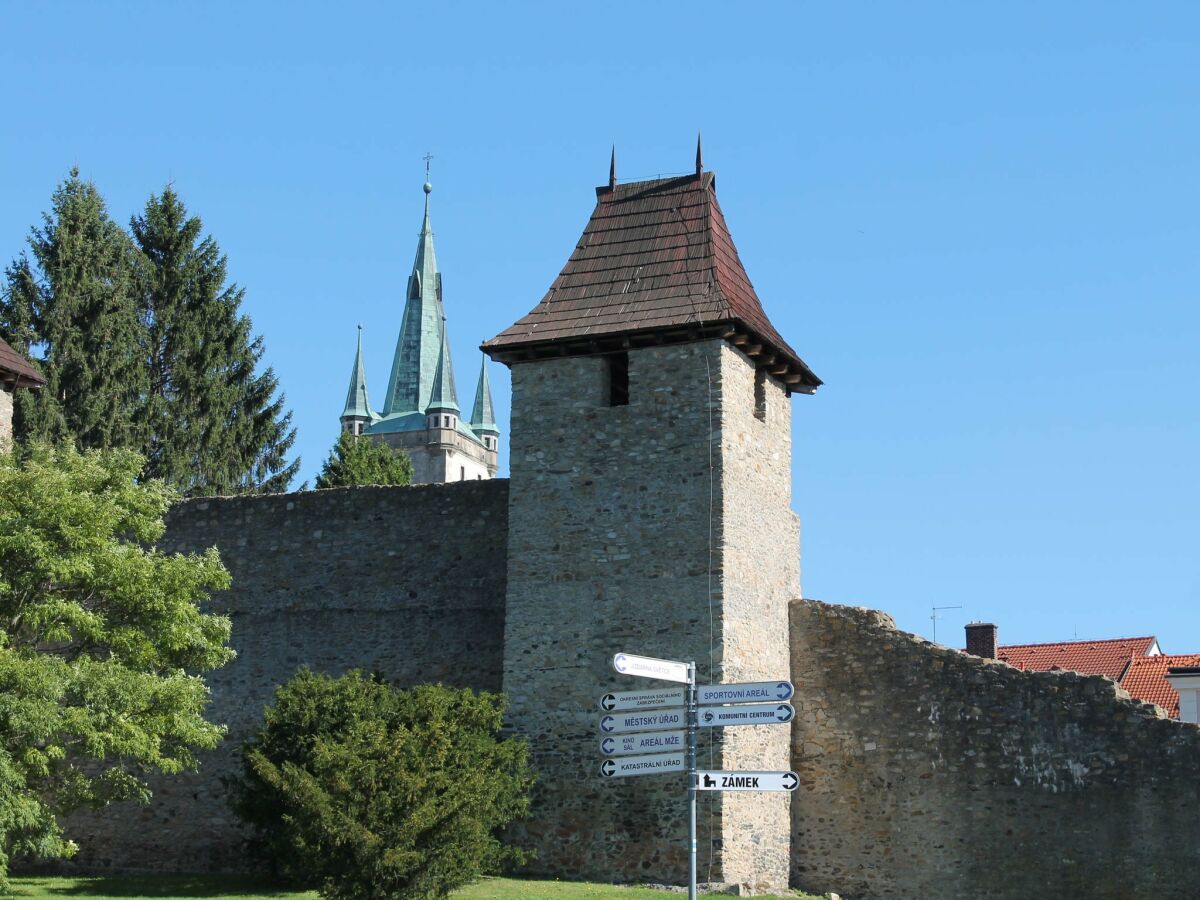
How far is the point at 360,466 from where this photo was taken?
48.1 meters

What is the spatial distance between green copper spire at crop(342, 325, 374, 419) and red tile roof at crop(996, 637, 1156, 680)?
71.7m

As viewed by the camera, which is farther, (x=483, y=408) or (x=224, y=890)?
(x=483, y=408)

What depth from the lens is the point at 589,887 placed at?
23.0 metres

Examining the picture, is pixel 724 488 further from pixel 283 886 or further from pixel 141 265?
pixel 141 265

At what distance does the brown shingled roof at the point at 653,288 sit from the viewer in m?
25.4

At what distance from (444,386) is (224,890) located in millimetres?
79516

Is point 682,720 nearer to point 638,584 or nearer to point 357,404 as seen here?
point 638,584

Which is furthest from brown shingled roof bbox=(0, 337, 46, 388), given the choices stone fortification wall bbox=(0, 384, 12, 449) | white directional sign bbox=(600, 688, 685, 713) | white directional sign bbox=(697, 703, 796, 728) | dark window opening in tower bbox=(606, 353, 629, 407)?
white directional sign bbox=(697, 703, 796, 728)

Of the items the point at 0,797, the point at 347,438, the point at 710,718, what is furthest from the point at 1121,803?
the point at 347,438

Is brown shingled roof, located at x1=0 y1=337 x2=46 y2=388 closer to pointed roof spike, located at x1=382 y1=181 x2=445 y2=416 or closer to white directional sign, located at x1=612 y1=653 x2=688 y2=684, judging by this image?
white directional sign, located at x1=612 y1=653 x2=688 y2=684

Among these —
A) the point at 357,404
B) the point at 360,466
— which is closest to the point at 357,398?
the point at 357,404

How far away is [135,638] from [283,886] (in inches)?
156

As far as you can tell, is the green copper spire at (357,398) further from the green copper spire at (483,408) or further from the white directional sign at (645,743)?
the white directional sign at (645,743)

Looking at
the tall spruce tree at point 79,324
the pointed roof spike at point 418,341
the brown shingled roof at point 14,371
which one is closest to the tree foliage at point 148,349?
the tall spruce tree at point 79,324
